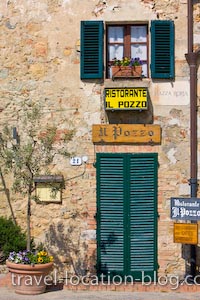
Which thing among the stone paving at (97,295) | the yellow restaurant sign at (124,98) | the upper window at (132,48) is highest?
the upper window at (132,48)

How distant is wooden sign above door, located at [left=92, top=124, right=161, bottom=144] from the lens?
11.3m

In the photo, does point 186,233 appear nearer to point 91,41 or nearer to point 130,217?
point 130,217

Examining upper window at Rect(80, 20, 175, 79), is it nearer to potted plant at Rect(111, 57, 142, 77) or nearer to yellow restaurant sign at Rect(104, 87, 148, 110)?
potted plant at Rect(111, 57, 142, 77)

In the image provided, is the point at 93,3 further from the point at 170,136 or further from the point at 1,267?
the point at 1,267

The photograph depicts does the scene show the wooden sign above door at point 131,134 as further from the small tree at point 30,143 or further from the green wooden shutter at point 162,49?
the green wooden shutter at point 162,49

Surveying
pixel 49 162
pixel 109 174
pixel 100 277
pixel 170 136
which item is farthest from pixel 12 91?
pixel 100 277

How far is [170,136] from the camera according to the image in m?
11.4

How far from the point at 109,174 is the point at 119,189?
350 mm

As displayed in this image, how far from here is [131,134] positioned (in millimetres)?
11344

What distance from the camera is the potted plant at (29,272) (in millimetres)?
9890

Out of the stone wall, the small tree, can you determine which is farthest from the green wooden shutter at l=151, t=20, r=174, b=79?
the small tree

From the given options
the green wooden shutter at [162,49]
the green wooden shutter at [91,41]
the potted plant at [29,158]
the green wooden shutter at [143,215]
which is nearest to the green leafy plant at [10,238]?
the potted plant at [29,158]

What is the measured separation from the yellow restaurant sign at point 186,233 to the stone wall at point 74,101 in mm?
653

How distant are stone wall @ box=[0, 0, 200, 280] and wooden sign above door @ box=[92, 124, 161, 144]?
0.14 metres
